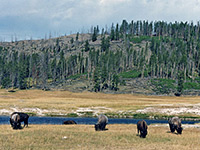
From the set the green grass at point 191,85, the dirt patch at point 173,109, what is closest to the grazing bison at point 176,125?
the dirt patch at point 173,109

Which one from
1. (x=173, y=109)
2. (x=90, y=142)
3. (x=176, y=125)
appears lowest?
(x=173, y=109)

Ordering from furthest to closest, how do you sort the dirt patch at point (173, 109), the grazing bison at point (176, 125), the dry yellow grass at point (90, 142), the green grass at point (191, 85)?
the green grass at point (191, 85)
the dirt patch at point (173, 109)
the grazing bison at point (176, 125)
the dry yellow grass at point (90, 142)

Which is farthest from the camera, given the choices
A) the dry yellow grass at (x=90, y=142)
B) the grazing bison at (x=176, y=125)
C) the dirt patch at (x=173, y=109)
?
the dirt patch at (x=173, y=109)

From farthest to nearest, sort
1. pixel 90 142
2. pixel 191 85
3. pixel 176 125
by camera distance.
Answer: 1. pixel 191 85
2. pixel 176 125
3. pixel 90 142

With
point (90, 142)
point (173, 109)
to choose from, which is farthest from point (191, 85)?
point (90, 142)

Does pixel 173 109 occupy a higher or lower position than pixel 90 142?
lower

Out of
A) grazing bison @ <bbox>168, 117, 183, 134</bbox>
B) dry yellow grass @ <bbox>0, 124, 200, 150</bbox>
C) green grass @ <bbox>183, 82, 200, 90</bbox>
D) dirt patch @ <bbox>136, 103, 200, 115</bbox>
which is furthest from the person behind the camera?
green grass @ <bbox>183, 82, 200, 90</bbox>

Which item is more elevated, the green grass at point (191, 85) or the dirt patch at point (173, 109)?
the green grass at point (191, 85)

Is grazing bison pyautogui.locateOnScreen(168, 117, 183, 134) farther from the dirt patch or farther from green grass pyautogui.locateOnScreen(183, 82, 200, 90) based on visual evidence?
green grass pyautogui.locateOnScreen(183, 82, 200, 90)

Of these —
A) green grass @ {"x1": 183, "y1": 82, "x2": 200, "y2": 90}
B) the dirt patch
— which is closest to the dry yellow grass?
the dirt patch

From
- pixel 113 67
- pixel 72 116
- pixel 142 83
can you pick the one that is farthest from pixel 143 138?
pixel 113 67

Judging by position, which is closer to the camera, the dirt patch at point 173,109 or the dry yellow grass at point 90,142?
the dry yellow grass at point 90,142

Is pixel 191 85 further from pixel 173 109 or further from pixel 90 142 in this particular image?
pixel 90 142

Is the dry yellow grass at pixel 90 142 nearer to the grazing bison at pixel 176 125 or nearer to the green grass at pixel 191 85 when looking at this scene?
the grazing bison at pixel 176 125
